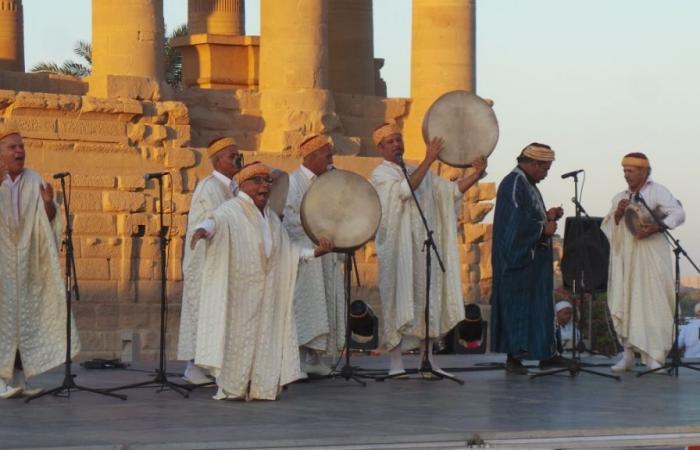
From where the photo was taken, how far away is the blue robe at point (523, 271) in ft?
59.3

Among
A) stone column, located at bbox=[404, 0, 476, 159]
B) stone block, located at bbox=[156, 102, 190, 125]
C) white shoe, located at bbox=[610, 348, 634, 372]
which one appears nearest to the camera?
white shoe, located at bbox=[610, 348, 634, 372]

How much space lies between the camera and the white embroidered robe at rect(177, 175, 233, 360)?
16844 millimetres

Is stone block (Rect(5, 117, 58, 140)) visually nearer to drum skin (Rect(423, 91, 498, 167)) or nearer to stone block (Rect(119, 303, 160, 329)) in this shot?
stone block (Rect(119, 303, 160, 329))

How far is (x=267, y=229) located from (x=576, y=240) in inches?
153

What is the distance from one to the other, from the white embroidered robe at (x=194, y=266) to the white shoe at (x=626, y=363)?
13.1ft

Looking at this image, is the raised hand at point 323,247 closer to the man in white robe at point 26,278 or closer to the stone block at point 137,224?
the man in white robe at point 26,278

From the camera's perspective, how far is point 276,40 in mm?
26812

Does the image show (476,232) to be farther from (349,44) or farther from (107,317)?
(107,317)

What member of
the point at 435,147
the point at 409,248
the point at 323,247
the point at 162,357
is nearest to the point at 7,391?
the point at 162,357

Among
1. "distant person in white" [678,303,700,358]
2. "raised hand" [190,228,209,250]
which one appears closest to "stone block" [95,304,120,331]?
"distant person in white" [678,303,700,358]

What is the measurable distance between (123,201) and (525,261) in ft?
27.0

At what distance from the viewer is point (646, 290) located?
1867 centimetres

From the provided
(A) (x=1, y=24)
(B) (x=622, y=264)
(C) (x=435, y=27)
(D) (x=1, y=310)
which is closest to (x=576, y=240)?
(B) (x=622, y=264)

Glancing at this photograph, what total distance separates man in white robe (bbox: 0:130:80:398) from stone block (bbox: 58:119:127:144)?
29.7ft
